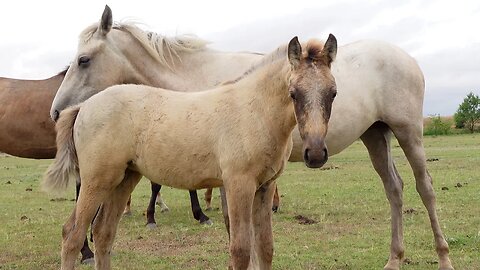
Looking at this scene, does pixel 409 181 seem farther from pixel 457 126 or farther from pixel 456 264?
pixel 457 126

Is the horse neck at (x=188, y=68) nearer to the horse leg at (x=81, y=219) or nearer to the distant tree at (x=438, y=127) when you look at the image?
the horse leg at (x=81, y=219)

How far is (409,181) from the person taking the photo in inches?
553

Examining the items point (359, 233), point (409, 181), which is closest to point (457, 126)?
point (409, 181)

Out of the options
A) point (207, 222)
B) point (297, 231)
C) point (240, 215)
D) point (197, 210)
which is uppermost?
point (240, 215)

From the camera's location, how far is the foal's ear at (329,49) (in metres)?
3.99

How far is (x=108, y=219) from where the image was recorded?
5094mm

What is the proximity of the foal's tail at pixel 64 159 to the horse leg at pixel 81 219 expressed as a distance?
290mm

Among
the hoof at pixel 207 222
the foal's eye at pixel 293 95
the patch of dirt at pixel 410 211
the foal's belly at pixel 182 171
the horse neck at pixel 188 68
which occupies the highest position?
the horse neck at pixel 188 68

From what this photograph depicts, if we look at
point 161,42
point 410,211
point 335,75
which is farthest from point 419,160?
point 410,211

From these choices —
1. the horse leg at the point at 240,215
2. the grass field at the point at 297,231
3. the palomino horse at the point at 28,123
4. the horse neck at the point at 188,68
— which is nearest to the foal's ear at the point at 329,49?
the horse leg at the point at 240,215

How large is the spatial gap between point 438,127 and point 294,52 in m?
50.4

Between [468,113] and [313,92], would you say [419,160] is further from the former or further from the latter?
[468,113]

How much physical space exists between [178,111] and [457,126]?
182 feet

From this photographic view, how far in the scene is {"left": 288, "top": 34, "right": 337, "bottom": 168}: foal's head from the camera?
3.74 meters
